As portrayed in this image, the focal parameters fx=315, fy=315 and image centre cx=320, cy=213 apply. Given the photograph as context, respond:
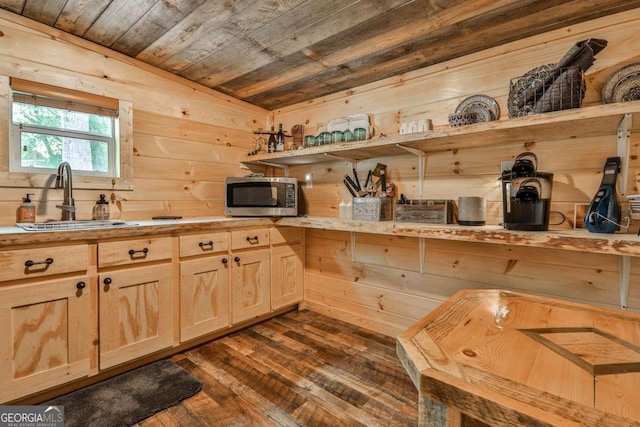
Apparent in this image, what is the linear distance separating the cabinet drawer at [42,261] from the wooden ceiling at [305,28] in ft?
4.36

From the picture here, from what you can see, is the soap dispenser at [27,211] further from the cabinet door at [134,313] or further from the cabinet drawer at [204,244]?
the cabinet drawer at [204,244]

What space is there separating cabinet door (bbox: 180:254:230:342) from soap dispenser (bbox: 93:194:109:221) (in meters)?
0.64

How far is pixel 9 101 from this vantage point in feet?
6.07

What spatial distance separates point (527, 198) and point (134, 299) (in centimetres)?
221

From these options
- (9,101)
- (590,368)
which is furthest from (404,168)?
(9,101)

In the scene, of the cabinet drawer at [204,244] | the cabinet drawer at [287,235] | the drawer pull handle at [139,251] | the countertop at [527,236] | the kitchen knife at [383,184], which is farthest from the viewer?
the cabinet drawer at [287,235]

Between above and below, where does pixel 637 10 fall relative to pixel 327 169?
above

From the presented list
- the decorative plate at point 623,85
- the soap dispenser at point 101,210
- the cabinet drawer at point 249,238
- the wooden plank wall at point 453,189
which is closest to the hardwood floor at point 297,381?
the wooden plank wall at point 453,189

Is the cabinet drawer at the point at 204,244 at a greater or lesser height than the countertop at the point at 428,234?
lesser

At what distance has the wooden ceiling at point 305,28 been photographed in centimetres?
163

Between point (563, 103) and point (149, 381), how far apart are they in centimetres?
259

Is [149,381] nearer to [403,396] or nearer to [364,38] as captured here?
[403,396]

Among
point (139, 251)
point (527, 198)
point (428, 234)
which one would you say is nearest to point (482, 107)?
point (527, 198)

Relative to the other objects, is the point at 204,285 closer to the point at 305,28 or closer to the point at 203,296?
the point at 203,296
